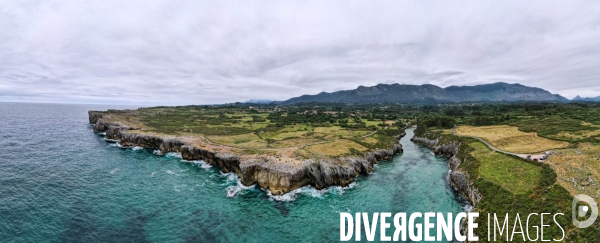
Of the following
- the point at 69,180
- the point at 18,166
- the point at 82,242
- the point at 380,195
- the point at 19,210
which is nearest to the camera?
the point at 82,242

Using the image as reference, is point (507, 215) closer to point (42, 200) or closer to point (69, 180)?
point (42, 200)

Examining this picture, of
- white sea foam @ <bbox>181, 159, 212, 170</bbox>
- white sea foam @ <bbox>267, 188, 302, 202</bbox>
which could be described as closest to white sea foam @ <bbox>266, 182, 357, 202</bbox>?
white sea foam @ <bbox>267, 188, 302, 202</bbox>

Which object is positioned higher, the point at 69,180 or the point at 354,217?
the point at 69,180

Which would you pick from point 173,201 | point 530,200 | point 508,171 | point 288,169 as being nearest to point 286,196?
point 288,169

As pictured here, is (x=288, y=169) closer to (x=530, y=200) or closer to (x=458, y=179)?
(x=458, y=179)

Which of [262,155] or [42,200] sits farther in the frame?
[262,155]

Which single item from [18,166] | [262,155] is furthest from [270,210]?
[18,166]
